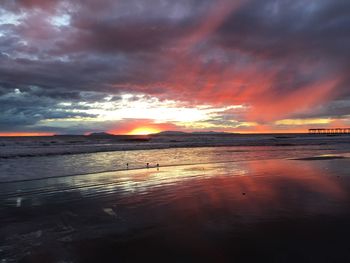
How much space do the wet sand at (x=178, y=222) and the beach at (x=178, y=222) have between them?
0.08ft

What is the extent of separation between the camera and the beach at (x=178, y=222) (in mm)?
6727

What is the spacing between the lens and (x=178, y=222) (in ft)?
29.5

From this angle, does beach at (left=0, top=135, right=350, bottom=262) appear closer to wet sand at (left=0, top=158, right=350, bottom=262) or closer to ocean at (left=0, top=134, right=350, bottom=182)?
wet sand at (left=0, top=158, right=350, bottom=262)

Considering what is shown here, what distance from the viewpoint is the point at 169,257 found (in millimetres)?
6535

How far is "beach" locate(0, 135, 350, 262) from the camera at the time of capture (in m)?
6.73

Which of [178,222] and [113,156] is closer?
[178,222]

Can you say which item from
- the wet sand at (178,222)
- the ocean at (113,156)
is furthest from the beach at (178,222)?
the ocean at (113,156)

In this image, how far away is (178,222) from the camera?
8992 millimetres

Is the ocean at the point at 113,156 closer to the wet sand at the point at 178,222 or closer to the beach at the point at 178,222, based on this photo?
the wet sand at the point at 178,222

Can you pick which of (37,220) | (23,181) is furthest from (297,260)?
(23,181)

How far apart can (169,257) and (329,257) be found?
3.47m

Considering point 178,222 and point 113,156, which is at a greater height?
point 113,156

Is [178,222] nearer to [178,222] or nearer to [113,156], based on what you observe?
[178,222]

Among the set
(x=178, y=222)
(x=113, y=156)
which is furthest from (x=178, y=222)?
(x=113, y=156)
